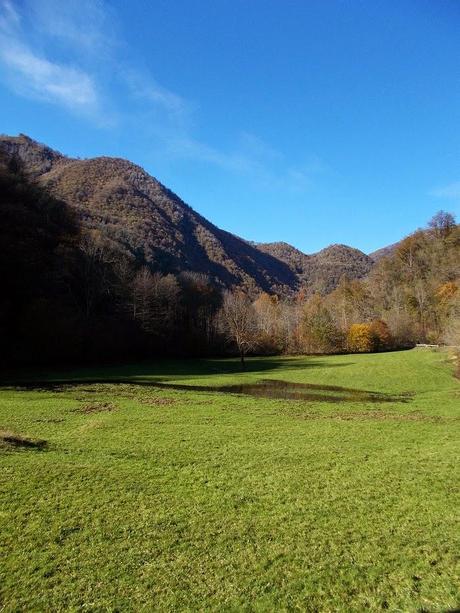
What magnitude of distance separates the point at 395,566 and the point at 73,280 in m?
75.8

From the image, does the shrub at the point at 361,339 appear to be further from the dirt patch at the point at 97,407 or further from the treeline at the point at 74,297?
the dirt patch at the point at 97,407

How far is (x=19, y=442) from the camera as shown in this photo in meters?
13.0

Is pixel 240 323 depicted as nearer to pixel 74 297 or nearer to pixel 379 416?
pixel 74 297

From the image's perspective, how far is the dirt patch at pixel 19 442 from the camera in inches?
499

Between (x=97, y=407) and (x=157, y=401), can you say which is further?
(x=157, y=401)

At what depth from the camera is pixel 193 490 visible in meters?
9.63

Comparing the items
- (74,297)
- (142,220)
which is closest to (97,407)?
(74,297)

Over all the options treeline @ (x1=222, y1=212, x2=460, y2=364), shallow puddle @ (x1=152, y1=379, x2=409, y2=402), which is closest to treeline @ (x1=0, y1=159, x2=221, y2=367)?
treeline @ (x1=222, y1=212, x2=460, y2=364)

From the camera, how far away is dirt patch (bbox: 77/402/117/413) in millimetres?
21197

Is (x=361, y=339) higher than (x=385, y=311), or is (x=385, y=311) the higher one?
(x=385, y=311)

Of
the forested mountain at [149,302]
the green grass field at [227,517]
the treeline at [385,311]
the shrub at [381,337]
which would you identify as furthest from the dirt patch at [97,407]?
the shrub at [381,337]

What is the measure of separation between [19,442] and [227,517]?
28.0ft

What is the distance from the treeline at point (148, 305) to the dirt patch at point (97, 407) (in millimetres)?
30312

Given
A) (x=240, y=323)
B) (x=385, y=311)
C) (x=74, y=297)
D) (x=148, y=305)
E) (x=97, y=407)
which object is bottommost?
(x=97, y=407)
